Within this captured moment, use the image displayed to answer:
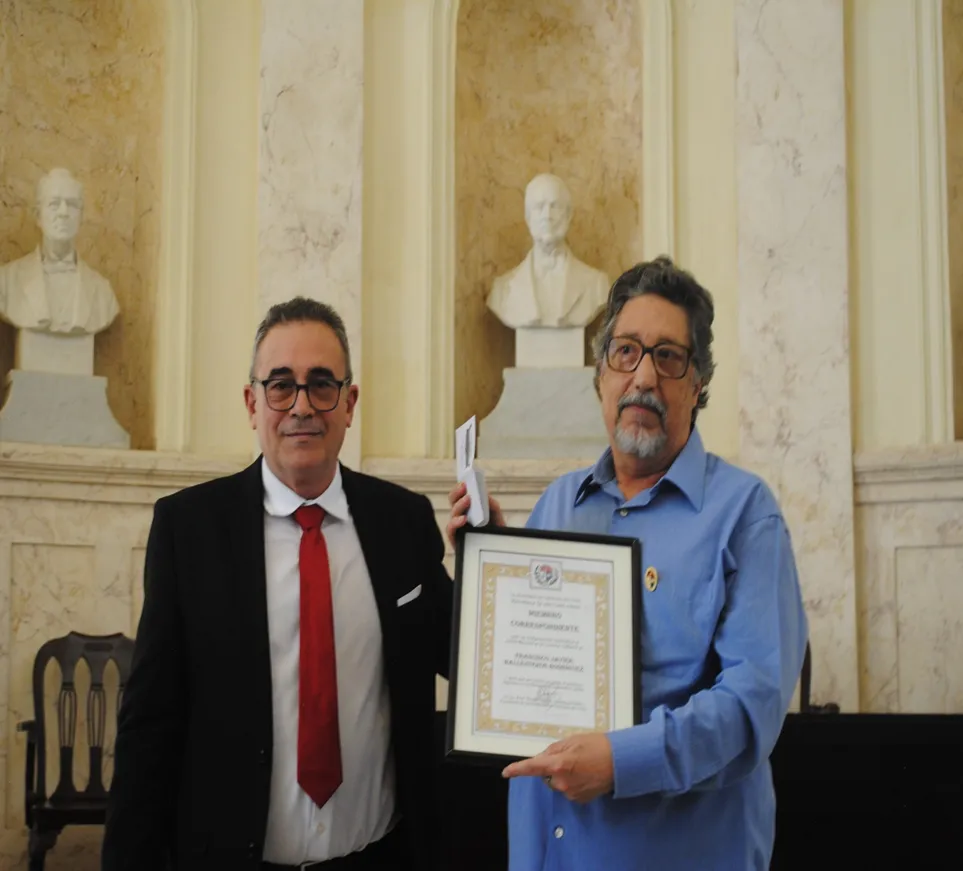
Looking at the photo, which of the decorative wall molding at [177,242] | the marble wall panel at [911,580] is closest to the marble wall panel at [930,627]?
the marble wall panel at [911,580]

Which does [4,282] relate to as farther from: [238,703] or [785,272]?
[238,703]

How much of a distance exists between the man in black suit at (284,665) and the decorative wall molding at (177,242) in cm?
394

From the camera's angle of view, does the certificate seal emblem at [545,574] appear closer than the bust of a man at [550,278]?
Yes

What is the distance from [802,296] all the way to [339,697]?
4.36 meters

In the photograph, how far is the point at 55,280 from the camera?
21.0 feet

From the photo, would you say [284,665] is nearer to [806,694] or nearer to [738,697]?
[738,697]

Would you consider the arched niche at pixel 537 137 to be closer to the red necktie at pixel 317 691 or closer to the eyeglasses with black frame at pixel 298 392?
the eyeglasses with black frame at pixel 298 392

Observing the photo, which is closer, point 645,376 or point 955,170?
point 645,376

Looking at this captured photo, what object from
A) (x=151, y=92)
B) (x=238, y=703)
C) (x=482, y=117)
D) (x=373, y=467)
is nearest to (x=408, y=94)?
(x=482, y=117)

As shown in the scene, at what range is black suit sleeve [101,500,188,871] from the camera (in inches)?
100

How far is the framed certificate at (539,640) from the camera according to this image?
7.87 ft

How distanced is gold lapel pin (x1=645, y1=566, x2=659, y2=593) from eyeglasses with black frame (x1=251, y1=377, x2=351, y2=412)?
70 centimetres

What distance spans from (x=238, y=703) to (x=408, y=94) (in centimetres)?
481

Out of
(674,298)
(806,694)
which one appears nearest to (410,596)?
(674,298)
